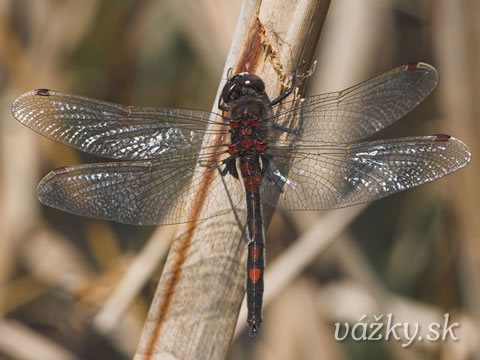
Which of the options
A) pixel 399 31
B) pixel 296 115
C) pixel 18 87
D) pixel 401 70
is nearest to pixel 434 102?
pixel 399 31

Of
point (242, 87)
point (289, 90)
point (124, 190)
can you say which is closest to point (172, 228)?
point (124, 190)

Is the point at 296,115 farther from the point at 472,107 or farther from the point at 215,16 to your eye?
the point at 472,107

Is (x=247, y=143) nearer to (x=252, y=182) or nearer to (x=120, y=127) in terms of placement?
(x=252, y=182)

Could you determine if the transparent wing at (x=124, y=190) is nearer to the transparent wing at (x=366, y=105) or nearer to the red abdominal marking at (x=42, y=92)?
the red abdominal marking at (x=42, y=92)

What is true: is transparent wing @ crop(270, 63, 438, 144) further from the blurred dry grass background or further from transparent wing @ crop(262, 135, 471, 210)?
the blurred dry grass background

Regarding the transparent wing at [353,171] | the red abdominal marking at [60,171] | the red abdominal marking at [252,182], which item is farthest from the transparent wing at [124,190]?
the transparent wing at [353,171]

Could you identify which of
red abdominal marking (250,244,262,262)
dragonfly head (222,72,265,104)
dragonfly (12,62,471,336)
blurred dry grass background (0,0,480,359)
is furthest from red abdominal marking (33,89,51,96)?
blurred dry grass background (0,0,480,359)
